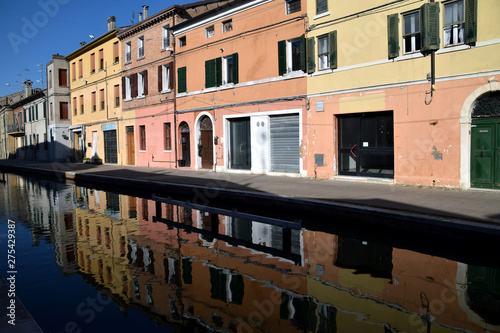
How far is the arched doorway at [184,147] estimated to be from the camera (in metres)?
25.4

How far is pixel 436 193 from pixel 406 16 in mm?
6365

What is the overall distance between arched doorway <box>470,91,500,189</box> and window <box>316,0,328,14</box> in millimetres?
7274

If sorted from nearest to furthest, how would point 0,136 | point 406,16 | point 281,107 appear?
point 406,16 < point 281,107 < point 0,136

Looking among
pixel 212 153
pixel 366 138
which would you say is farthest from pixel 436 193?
pixel 212 153

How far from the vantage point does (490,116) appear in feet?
40.7

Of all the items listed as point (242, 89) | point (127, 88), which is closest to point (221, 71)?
point (242, 89)

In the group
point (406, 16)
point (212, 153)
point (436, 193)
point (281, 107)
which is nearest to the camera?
point (436, 193)

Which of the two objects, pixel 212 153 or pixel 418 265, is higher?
pixel 212 153

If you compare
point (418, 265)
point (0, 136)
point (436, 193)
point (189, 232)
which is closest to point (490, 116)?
point (436, 193)

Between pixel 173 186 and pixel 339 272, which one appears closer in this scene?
pixel 339 272

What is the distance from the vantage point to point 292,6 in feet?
60.4

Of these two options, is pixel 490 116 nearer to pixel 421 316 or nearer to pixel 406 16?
pixel 406 16

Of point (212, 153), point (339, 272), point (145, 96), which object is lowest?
point (339, 272)

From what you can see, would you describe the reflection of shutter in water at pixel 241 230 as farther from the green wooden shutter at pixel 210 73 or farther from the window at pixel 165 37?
the window at pixel 165 37
